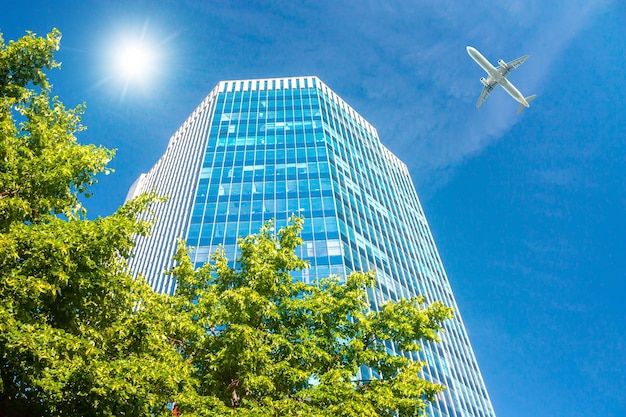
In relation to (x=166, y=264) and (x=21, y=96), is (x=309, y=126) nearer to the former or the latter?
(x=166, y=264)

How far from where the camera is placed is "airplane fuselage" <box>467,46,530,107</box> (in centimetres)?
6756

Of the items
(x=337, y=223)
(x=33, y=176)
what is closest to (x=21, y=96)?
(x=33, y=176)

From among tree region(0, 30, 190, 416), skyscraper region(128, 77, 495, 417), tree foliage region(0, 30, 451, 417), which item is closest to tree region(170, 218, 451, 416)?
tree foliage region(0, 30, 451, 417)

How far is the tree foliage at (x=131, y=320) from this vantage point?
29.6ft

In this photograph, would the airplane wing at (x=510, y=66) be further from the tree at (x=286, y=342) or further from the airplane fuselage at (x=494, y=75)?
the tree at (x=286, y=342)

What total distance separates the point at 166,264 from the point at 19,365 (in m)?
51.9

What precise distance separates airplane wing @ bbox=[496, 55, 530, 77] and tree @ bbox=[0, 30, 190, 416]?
6381cm

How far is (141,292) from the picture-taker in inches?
437


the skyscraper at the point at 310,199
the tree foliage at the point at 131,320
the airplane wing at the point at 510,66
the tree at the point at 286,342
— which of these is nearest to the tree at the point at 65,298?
the tree foliage at the point at 131,320

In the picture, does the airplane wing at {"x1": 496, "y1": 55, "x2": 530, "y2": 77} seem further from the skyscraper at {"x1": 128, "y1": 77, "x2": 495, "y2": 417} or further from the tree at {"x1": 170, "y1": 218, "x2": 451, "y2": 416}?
the tree at {"x1": 170, "y1": 218, "x2": 451, "y2": 416}

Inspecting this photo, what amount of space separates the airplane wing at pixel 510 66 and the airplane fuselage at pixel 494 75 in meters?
0.56

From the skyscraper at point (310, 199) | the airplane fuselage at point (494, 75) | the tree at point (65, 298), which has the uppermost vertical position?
the airplane fuselage at point (494, 75)

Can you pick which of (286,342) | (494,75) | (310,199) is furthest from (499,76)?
(286,342)

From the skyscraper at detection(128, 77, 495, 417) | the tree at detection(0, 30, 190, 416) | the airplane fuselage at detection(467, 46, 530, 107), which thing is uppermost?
the airplane fuselage at detection(467, 46, 530, 107)
